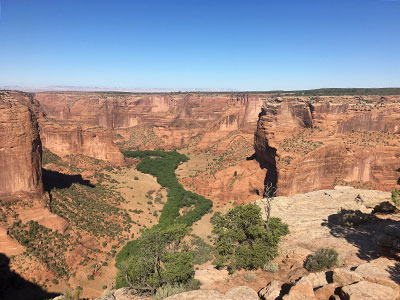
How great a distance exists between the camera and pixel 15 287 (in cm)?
2031

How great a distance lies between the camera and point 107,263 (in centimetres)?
2689

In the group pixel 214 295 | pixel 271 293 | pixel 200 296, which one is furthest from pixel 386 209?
pixel 200 296

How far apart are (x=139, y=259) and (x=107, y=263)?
13.3 metres

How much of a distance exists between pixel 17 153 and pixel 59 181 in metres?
10.2

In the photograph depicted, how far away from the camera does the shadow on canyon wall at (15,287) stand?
64.9ft

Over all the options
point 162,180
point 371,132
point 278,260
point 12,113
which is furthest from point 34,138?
point 371,132

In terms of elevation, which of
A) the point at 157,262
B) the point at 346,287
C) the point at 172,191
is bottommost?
the point at 172,191

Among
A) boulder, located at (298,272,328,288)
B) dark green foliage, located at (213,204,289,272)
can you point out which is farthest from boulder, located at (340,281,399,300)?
dark green foliage, located at (213,204,289,272)

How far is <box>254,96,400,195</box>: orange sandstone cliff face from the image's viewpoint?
36.5 m

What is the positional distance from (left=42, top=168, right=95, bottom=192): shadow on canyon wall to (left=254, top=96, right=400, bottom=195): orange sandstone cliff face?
28.4m

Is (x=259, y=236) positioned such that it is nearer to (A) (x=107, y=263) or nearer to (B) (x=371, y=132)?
(A) (x=107, y=263)

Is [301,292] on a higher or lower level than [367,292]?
lower

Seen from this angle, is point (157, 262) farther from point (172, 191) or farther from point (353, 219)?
point (172, 191)

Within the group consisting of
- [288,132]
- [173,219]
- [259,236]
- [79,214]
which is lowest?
[173,219]
